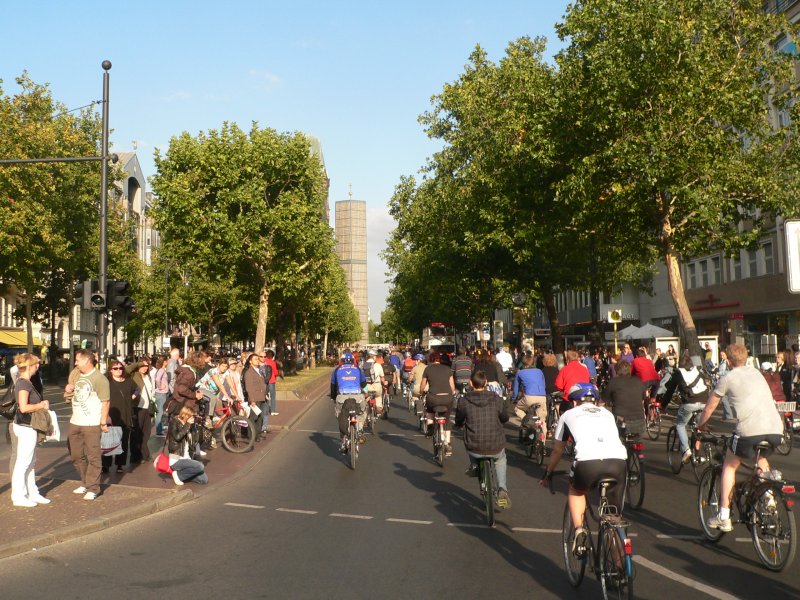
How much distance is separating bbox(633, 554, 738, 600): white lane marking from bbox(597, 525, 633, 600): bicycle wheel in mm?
861

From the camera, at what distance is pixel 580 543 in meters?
6.48

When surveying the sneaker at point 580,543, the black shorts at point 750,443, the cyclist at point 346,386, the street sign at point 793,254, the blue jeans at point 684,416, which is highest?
the street sign at point 793,254

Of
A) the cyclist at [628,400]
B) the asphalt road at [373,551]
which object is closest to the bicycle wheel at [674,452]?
the asphalt road at [373,551]

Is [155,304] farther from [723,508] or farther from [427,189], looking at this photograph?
[723,508]

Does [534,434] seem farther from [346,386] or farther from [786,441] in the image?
[786,441]

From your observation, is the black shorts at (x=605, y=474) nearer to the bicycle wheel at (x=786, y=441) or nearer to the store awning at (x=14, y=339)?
the bicycle wheel at (x=786, y=441)

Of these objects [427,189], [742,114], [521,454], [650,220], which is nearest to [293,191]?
[427,189]

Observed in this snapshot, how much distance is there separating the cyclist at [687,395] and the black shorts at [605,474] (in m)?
7.00

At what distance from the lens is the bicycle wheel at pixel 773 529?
275 inches

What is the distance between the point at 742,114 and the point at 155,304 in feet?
191

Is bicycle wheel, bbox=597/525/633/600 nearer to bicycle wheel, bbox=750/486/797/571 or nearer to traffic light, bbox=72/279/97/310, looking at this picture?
bicycle wheel, bbox=750/486/797/571

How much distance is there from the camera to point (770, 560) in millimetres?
7137

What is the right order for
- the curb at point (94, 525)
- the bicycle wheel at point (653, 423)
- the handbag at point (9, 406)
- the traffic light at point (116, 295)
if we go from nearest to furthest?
the curb at point (94, 525) < the handbag at point (9, 406) < the traffic light at point (116, 295) < the bicycle wheel at point (653, 423)

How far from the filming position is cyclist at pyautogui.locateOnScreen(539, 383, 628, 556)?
6363 millimetres
